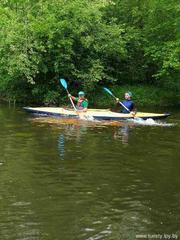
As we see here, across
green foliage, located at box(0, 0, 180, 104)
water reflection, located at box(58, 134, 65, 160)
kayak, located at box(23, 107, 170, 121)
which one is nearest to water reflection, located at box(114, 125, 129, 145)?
kayak, located at box(23, 107, 170, 121)

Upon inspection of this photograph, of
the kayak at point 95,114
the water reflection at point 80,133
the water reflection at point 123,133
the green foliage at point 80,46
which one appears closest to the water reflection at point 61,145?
the water reflection at point 80,133

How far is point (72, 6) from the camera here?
85.1 ft

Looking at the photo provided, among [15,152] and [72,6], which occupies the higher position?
[72,6]

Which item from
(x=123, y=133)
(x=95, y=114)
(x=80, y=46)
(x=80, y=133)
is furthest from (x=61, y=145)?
(x=80, y=46)

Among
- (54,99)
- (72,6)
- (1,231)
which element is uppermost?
(72,6)

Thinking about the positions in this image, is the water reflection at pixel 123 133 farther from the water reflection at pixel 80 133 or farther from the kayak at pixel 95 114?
the kayak at pixel 95 114

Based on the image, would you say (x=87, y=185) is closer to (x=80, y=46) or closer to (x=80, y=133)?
(x=80, y=133)

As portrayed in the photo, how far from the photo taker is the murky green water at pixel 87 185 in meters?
7.04

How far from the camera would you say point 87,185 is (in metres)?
9.32

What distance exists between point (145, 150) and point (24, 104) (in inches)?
601

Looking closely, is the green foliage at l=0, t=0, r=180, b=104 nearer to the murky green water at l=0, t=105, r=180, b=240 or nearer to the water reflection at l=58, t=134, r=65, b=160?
the water reflection at l=58, t=134, r=65, b=160

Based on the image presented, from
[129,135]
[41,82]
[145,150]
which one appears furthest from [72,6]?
[145,150]

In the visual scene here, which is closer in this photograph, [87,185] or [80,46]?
[87,185]

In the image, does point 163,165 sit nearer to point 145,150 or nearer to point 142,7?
point 145,150
